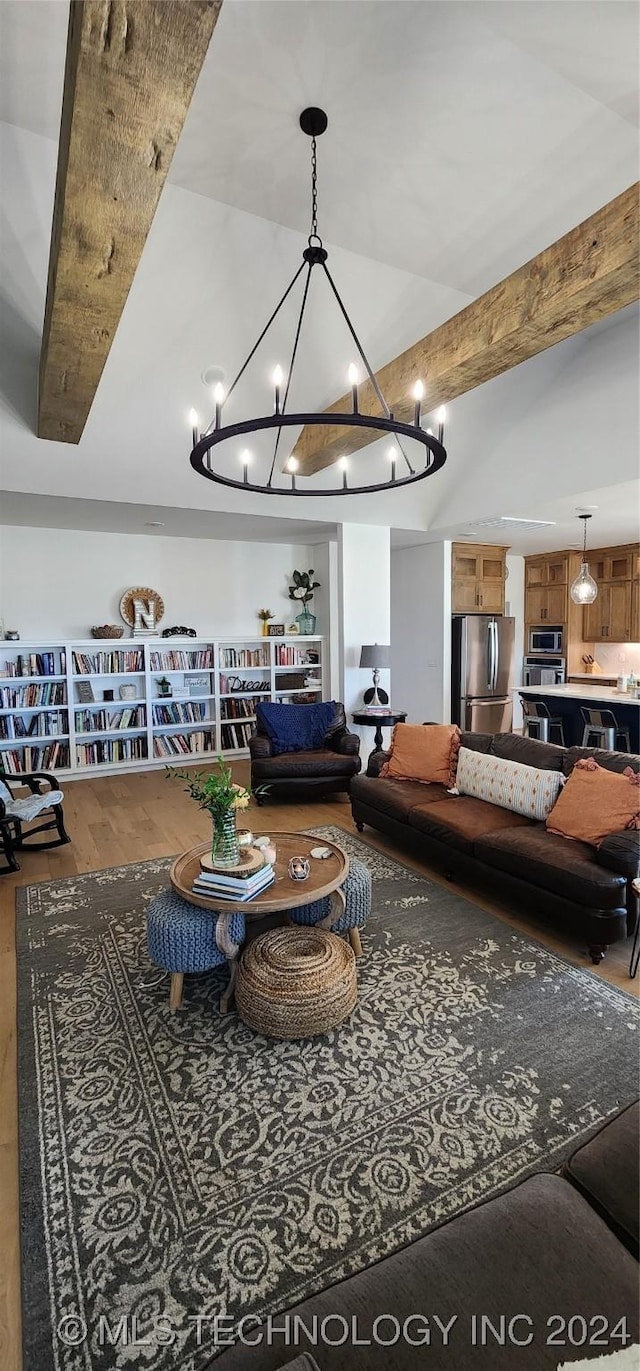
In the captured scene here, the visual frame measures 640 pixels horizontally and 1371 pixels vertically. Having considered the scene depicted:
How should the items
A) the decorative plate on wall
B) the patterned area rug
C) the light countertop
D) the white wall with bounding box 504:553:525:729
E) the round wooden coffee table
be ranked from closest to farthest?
the patterned area rug → the round wooden coffee table → the light countertop → the decorative plate on wall → the white wall with bounding box 504:553:525:729

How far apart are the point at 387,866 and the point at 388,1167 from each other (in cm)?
206

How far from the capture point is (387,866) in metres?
3.72

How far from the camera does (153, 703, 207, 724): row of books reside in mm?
6613

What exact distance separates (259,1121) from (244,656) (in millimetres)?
5506

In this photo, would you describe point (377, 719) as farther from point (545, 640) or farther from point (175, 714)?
point (545, 640)

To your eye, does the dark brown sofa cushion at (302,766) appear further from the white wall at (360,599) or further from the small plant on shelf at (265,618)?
the small plant on shelf at (265,618)

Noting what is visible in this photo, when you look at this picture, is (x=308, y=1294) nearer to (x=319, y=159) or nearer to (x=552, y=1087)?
(x=552, y=1087)

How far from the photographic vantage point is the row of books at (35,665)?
19.2ft

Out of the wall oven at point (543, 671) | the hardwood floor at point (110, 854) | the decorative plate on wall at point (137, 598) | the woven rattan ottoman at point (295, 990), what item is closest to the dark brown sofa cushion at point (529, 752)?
the hardwood floor at point (110, 854)

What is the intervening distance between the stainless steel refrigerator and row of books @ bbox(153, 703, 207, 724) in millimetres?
3257

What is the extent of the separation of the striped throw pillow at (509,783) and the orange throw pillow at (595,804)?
0.43 feet

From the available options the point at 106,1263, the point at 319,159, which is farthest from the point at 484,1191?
the point at 319,159

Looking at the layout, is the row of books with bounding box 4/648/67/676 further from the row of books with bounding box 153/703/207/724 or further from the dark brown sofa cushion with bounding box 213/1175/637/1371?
the dark brown sofa cushion with bounding box 213/1175/637/1371

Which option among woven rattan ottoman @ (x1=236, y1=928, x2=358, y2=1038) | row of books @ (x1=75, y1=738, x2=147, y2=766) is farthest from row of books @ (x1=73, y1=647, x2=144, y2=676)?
woven rattan ottoman @ (x1=236, y1=928, x2=358, y2=1038)
